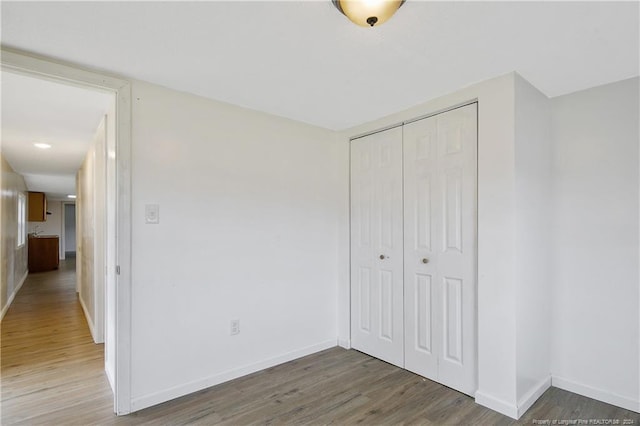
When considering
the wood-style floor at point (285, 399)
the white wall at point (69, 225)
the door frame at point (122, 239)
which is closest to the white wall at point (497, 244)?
the wood-style floor at point (285, 399)

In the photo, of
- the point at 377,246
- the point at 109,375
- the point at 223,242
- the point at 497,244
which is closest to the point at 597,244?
the point at 497,244

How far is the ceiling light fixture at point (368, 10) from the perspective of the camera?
1380 millimetres

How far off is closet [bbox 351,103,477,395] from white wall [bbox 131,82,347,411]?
0.38 meters

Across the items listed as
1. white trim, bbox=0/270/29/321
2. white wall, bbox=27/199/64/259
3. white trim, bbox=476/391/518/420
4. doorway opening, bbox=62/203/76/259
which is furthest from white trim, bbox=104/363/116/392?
doorway opening, bbox=62/203/76/259

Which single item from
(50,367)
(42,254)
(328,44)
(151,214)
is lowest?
(50,367)

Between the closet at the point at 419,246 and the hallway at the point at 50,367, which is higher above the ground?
the closet at the point at 419,246

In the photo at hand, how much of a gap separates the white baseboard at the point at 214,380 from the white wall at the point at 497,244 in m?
1.50

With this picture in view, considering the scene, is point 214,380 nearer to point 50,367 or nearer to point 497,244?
point 50,367

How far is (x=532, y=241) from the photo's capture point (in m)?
2.25

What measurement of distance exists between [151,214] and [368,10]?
6.08ft

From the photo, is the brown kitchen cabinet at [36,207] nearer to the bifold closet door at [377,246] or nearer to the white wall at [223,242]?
the white wall at [223,242]

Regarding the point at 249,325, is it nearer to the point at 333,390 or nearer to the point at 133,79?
the point at 333,390

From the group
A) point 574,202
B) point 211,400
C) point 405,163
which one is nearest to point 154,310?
point 211,400

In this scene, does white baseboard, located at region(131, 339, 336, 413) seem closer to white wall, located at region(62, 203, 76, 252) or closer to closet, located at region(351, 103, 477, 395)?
closet, located at region(351, 103, 477, 395)
